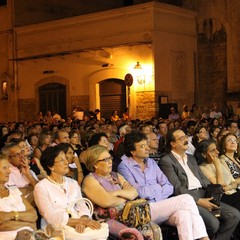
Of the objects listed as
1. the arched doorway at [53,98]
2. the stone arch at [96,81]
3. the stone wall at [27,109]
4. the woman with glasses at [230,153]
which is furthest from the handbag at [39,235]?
the stone wall at [27,109]

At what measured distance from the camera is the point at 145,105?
68.6ft

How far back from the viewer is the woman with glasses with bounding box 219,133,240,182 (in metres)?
7.71

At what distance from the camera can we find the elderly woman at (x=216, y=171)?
7219 mm

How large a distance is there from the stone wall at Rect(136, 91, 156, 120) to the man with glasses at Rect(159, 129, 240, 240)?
13444 mm

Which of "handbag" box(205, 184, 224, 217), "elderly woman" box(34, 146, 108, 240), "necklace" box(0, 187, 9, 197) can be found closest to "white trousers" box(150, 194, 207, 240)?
"handbag" box(205, 184, 224, 217)

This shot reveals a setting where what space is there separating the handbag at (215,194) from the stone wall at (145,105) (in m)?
13.9

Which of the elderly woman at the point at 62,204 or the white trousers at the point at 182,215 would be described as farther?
the white trousers at the point at 182,215

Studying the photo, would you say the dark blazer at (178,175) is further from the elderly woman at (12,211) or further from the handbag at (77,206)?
the elderly woman at (12,211)

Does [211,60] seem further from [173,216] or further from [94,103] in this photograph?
[173,216]

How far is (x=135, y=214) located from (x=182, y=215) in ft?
2.07

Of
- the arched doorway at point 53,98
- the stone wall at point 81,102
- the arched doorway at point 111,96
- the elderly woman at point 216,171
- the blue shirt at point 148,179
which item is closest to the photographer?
the blue shirt at point 148,179

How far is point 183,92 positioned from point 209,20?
2993mm

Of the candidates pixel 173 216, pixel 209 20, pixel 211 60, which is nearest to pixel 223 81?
pixel 211 60

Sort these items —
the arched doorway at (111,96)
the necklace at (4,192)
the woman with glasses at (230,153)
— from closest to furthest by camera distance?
the necklace at (4,192) → the woman with glasses at (230,153) → the arched doorway at (111,96)
